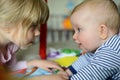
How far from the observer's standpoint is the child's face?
2.42ft

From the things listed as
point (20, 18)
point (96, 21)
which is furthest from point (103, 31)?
point (20, 18)

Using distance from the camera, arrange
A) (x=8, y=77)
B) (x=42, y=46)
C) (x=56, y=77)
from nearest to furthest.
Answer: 1. (x=8, y=77)
2. (x=56, y=77)
3. (x=42, y=46)

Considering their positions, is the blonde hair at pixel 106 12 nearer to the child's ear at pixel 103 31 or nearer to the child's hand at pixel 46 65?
the child's ear at pixel 103 31

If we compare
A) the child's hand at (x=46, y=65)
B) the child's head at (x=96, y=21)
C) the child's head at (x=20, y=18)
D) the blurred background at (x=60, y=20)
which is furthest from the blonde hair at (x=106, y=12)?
the blurred background at (x=60, y=20)

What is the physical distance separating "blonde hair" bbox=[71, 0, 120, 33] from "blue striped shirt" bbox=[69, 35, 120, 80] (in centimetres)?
5

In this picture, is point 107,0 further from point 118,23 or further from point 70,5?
point 70,5

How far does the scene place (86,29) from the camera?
2.46 feet

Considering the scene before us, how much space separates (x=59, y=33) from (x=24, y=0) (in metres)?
1.81

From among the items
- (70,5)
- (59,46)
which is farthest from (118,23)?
(70,5)

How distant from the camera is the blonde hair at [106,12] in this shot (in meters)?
0.72

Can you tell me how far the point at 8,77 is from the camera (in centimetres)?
13

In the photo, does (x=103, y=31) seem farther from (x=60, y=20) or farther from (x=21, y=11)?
(x=60, y=20)

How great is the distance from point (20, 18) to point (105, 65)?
1.12 feet

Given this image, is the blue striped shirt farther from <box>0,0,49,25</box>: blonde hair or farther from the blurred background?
the blurred background
